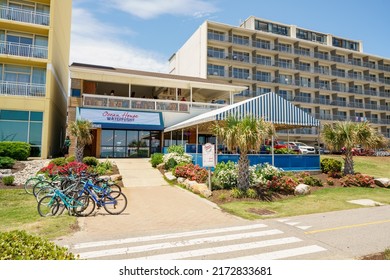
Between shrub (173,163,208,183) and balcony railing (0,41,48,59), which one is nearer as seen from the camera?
shrub (173,163,208,183)

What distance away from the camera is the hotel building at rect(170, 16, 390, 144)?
45750mm

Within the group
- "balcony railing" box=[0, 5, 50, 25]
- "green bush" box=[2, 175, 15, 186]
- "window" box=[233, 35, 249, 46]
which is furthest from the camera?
"window" box=[233, 35, 249, 46]

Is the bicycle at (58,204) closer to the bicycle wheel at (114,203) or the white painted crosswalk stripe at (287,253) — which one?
the bicycle wheel at (114,203)

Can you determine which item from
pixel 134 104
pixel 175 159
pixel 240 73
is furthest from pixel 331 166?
pixel 240 73

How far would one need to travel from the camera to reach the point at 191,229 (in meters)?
7.06

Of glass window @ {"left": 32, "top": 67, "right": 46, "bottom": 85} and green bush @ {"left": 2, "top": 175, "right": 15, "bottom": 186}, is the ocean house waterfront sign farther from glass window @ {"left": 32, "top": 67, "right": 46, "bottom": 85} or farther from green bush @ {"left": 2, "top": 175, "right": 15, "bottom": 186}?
green bush @ {"left": 2, "top": 175, "right": 15, "bottom": 186}

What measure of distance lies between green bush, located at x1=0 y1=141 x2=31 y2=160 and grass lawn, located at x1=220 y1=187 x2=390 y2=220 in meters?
15.8

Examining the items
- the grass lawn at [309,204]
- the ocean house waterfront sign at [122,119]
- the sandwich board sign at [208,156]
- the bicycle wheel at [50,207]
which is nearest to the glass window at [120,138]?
the ocean house waterfront sign at [122,119]

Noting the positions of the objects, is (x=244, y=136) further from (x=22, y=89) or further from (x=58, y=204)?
(x=22, y=89)

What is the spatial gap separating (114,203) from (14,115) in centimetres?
1696

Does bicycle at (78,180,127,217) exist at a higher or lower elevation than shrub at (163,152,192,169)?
lower

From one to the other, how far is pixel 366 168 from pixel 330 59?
130ft

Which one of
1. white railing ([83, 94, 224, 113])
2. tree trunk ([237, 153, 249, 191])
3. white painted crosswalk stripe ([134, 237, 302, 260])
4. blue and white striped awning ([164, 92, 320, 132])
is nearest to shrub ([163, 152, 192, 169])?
blue and white striped awning ([164, 92, 320, 132])

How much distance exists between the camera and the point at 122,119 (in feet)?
75.9
